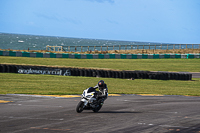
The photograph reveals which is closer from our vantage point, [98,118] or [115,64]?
[98,118]

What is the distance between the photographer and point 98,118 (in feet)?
35.6

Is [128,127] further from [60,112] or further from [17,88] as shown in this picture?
[17,88]

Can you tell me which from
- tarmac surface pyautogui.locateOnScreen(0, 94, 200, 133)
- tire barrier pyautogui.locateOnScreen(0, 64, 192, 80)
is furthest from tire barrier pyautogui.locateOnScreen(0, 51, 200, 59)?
tarmac surface pyautogui.locateOnScreen(0, 94, 200, 133)

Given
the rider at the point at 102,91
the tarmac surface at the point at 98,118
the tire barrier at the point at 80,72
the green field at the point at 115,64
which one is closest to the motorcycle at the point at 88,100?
the rider at the point at 102,91

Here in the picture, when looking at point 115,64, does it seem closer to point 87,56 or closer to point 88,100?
point 87,56

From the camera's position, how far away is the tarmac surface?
8.94m

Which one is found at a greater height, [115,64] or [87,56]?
[87,56]

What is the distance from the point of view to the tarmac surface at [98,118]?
8938 millimetres

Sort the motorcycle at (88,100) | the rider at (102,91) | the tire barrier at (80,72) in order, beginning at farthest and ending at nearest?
the tire barrier at (80,72), the rider at (102,91), the motorcycle at (88,100)

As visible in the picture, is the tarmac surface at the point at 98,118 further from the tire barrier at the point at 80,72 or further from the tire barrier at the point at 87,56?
the tire barrier at the point at 87,56

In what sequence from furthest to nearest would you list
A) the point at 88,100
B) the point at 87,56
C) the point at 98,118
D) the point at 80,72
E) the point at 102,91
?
the point at 87,56 < the point at 80,72 < the point at 102,91 < the point at 88,100 < the point at 98,118

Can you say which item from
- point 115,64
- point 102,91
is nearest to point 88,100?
point 102,91

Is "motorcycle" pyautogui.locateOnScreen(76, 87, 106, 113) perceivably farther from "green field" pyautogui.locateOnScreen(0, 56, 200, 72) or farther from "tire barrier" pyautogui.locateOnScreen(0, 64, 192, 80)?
"green field" pyautogui.locateOnScreen(0, 56, 200, 72)

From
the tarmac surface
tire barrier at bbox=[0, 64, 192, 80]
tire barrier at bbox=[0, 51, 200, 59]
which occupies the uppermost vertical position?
tire barrier at bbox=[0, 51, 200, 59]
